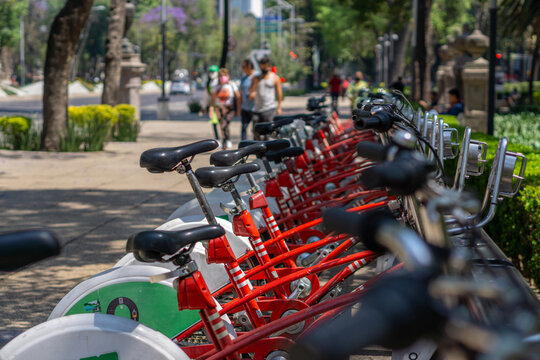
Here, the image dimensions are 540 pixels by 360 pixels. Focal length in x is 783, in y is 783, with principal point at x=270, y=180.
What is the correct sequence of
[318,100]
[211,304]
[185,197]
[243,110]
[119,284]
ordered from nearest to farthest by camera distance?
1. [211,304]
2. [119,284]
3. [185,197]
4. [318,100]
5. [243,110]

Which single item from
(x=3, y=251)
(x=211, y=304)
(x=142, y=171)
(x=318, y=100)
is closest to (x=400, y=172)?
(x=3, y=251)

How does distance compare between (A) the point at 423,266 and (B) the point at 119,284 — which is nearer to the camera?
(A) the point at 423,266

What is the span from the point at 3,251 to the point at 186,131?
20211mm

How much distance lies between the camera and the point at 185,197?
9836 millimetres

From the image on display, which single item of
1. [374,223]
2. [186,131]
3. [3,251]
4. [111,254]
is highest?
[374,223]

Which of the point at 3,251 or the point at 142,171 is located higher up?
the point at 3,251

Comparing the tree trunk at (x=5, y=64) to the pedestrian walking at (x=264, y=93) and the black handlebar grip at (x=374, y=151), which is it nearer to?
the pedestrian walking at (x=264, y=93)

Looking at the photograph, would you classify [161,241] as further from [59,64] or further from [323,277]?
[59,64]

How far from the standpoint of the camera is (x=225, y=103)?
596 inches

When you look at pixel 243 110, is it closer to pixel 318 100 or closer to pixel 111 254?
pixel 318 100

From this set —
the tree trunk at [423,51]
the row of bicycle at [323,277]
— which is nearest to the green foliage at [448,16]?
the tree trunk at [423,51]

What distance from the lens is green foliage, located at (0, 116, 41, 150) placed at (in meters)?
15.1

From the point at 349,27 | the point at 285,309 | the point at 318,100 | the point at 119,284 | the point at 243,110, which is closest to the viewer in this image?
the point at 119,284

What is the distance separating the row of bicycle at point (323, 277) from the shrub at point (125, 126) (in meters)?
11.9
